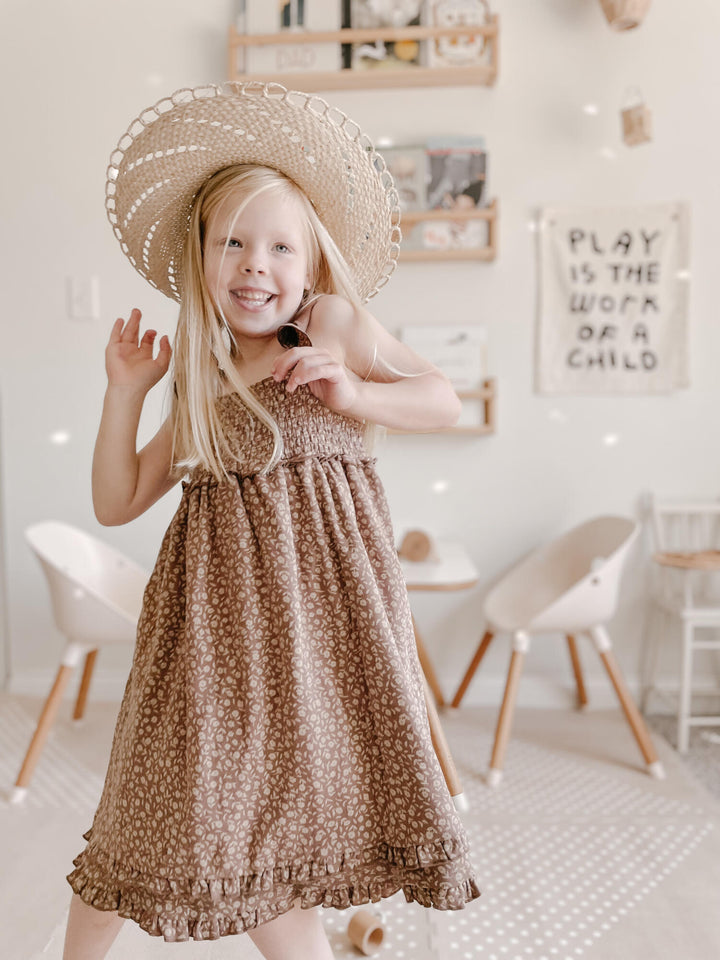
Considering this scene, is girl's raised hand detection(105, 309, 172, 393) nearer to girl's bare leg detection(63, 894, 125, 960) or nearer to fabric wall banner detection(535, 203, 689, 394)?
Result: girl's bare leg detection(63, 894, 125, 960)

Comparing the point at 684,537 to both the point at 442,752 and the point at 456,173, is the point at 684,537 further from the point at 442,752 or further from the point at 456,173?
the point at 442,752

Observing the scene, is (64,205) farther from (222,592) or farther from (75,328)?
(222,592)

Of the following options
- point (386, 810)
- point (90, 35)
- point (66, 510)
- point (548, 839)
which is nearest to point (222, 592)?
point (386, 810)

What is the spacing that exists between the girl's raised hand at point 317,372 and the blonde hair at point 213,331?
7 cm

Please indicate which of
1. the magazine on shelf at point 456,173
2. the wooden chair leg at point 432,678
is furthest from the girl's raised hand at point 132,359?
the magazine on shelf at point 456,173

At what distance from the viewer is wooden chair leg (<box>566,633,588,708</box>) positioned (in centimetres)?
238

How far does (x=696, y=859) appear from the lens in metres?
1.65

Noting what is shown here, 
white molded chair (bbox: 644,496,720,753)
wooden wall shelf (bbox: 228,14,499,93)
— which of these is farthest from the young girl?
white molded chair (bbox: 644,496,720,753)

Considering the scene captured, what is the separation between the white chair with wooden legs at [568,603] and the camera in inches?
77.7

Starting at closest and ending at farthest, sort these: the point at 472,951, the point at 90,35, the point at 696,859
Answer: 1. the point at 472,951
2. the point at 696,859
3. the point at 90,35

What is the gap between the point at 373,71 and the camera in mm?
2277

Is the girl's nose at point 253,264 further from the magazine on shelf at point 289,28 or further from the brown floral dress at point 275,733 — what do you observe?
the magazine on shelf at point 289,28

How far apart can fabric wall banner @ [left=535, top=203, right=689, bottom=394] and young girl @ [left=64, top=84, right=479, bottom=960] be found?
A: 1.52 meters

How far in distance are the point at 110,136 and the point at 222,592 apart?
2.06 m
